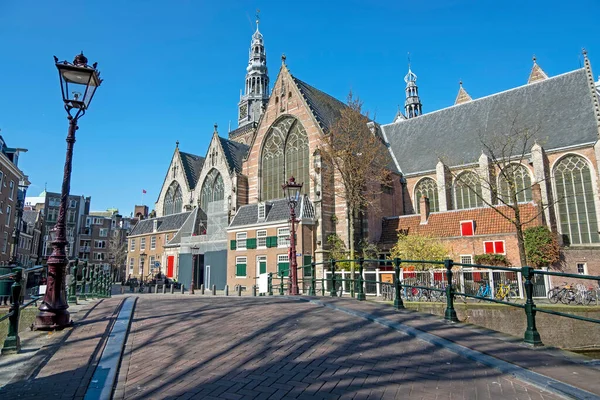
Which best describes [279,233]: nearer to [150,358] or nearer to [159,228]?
[159,228]

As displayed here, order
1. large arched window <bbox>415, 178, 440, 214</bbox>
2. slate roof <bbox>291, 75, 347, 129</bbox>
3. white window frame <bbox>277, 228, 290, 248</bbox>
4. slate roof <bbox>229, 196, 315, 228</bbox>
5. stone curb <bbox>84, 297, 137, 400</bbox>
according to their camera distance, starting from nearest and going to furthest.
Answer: stone curb <bbox>84, 297, 137, 400</bbox> → white window frame <bbox>277, 228, 290, 248</bbox> → slate roof <bbox>229, 196, 315, 228</bbox> → slate roof <bbox>291, 75, 347, 129</bbox> → large arched window <bbox>415, 178, 440, 214</bbox>

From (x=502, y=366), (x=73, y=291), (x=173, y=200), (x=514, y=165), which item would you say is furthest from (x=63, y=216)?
(x=173, y=200)

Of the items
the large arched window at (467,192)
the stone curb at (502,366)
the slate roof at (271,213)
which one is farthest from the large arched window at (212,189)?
the stone curb at (502,366)

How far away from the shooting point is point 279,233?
27.7 m

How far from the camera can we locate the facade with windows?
24875mm

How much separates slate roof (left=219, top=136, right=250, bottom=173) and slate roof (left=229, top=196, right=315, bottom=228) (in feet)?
Result: 25.1

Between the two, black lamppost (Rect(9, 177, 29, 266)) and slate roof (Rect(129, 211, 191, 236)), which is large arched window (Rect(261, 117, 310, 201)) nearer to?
slate roof (Rect(129, 211, 191, 236))

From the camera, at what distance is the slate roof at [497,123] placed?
27.2 metres

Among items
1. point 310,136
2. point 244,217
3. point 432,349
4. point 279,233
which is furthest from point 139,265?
point 432,349

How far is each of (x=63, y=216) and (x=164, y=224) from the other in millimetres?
37788

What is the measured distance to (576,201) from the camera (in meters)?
25.9

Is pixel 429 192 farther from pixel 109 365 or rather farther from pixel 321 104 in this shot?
pixel 109 365

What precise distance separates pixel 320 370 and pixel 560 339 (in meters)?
16.2

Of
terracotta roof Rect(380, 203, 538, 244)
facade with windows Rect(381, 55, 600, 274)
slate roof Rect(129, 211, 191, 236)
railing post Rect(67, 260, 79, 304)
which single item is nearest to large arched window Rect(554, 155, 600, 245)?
facade with windows Rect(381, 55, 600, 274)
